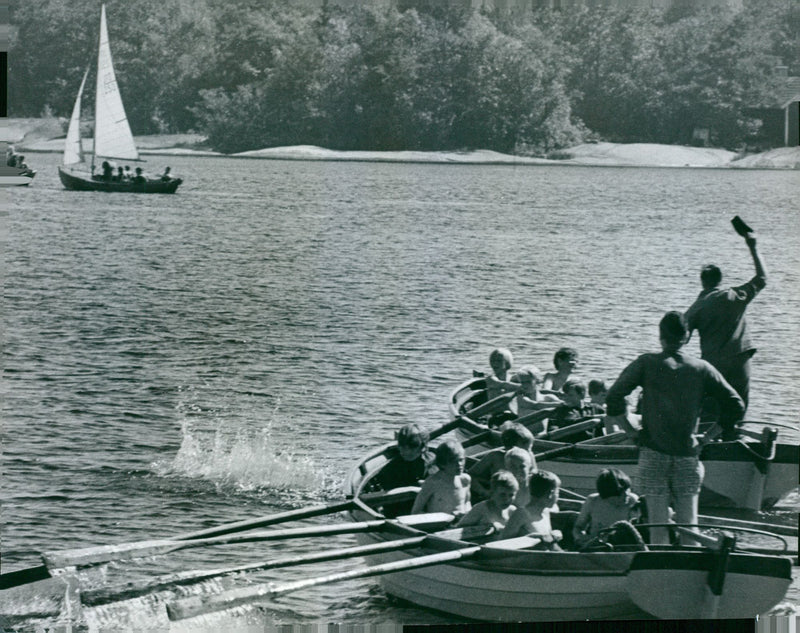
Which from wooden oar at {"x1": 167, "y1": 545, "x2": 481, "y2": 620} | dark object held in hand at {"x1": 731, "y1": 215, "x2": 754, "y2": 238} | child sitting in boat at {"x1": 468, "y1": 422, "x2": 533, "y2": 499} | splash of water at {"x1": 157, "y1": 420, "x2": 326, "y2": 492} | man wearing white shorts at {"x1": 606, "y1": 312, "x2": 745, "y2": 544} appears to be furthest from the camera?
dark object held in hand at {"x1": 731, "y1": 215, "x2": 754, "y2": 238}

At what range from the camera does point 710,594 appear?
22.2ft

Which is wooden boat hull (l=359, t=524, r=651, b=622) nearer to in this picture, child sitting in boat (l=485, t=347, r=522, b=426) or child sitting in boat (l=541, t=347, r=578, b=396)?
child sitting in boat (l=485, t=347, r=522, b=426)

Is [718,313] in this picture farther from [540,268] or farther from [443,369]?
[443,369]

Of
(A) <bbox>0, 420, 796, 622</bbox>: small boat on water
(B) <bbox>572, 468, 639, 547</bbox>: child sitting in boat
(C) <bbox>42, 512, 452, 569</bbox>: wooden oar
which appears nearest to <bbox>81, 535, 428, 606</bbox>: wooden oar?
(A) <bbox>0, 420, 796, 622</bbox>: small boat on water

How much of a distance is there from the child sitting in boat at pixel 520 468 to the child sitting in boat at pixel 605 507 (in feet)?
0.96

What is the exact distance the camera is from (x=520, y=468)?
22.9 ft

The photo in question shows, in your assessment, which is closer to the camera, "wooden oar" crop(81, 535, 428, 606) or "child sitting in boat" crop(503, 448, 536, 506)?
"wooden oar" crop(81, 535, 428, 606)

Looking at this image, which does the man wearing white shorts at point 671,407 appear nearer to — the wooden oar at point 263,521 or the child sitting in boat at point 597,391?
the wooden oar at point 263,521

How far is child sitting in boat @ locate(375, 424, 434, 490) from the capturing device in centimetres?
741

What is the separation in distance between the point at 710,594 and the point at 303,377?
255 centimetres

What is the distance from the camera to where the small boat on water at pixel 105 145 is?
7.89 m

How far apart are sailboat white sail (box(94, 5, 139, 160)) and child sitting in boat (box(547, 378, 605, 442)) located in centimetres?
290

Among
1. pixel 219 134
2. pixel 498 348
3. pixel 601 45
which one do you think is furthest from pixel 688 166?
pixel 219 134

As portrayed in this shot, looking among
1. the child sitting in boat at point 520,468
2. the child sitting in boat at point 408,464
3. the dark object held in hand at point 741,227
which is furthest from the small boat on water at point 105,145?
the dark object held in hand at point 741,227
